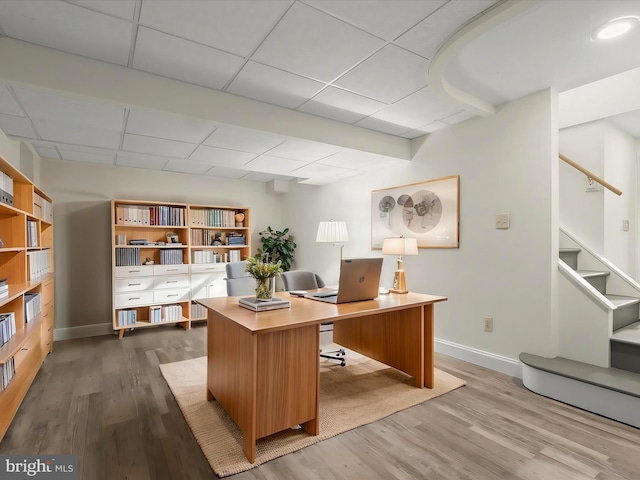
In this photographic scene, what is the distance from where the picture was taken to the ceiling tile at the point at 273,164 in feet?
13.5

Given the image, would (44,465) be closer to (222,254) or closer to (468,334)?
(468,334)

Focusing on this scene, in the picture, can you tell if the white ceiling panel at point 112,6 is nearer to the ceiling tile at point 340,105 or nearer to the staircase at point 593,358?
the ceiling tile at point 340,105

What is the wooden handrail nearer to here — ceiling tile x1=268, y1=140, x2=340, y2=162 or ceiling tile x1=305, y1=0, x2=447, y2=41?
ceiling tile x1=268, y1=140, x2=340, y2=162

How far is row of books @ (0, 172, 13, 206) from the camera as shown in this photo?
2.25 metres

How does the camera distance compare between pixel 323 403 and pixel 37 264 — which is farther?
pixel 37 264

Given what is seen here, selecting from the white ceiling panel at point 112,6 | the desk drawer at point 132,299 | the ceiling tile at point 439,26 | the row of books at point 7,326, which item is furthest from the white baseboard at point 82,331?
the ceiling tile at point 439,26

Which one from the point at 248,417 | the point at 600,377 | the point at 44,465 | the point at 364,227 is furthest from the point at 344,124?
the point at 44,465

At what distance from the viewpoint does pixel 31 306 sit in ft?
9.19

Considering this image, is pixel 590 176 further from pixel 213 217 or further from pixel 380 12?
pixel 213 217

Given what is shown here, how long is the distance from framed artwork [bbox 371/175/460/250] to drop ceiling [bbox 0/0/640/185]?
2.18 feet

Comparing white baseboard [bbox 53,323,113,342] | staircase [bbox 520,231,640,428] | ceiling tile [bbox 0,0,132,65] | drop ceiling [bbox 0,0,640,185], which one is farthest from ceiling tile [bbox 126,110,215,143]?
staircase [bbox 520,231,640,428]

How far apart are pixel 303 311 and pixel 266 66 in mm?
1696

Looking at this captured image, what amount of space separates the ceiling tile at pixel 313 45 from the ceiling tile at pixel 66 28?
2.70 feet

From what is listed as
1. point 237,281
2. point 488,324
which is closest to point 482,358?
point 488,324
